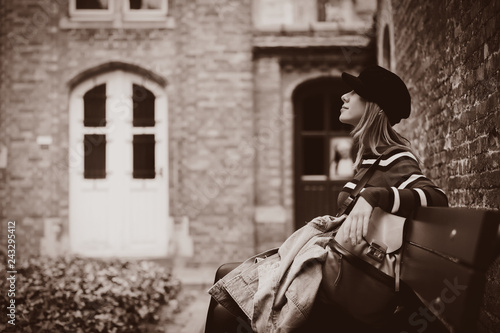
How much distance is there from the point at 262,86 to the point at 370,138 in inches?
256

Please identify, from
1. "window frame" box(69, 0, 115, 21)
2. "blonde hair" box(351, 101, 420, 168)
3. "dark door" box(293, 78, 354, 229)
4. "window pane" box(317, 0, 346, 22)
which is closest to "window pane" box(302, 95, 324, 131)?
"dark door" box(293, 78, 354, 229)

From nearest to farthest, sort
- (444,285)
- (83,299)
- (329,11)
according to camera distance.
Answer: (444,285)
(83,299)
(329,11)

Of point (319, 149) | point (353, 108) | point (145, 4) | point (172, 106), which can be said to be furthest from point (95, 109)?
point (353, 108)

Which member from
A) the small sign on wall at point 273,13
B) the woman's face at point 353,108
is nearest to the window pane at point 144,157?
the small sign on wall at point 273,13

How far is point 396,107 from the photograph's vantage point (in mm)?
2293

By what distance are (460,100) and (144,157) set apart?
6222 mm

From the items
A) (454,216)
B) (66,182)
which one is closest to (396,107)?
(454,216)

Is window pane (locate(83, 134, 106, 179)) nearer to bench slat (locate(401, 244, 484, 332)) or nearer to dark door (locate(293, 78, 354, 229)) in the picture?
dark door (locate(293, 78, 354, 229))

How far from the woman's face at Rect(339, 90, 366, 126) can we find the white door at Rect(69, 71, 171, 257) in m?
6.67

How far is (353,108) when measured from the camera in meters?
2.37

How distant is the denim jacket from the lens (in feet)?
6.43

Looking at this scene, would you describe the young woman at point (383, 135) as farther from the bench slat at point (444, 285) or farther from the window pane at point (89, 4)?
the window pane at point (89, 4)

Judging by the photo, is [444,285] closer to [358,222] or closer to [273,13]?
[358,222]

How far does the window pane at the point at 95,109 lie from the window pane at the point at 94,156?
24 cm
